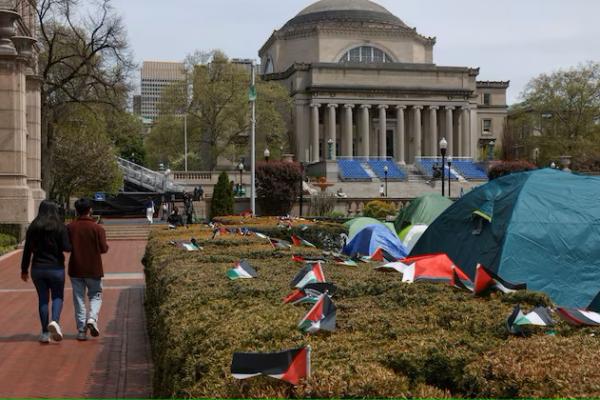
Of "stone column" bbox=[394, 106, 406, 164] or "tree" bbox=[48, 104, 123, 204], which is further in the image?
"stone column" bbox=[394, 106, 406, 164]

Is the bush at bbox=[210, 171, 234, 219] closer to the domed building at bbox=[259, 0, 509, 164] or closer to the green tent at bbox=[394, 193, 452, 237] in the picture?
the green tent at bbox=[394, 193, 452, 237]

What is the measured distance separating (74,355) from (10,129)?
20.2m

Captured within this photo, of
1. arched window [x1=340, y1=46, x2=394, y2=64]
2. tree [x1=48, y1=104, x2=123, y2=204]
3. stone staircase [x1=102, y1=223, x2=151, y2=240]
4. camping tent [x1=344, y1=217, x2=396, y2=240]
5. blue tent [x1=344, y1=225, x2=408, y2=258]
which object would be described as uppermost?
arched window [x1=340, y1=46, x2=394, y2=64]

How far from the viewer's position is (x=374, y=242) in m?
20.2

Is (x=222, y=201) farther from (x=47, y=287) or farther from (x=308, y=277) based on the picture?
(x=308, y=277)

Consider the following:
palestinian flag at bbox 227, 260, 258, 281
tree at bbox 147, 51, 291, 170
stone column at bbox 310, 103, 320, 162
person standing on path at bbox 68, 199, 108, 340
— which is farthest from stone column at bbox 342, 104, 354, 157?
palestinian flag at bbox 227, 260, 258, 281

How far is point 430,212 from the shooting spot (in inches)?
968

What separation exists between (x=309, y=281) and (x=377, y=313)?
190cm

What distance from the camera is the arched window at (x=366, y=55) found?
302ft

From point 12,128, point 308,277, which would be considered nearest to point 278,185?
point 12,128

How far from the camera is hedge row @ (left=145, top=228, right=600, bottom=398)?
418 centimetres

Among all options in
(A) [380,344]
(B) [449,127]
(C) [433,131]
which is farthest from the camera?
(B) [449,127]

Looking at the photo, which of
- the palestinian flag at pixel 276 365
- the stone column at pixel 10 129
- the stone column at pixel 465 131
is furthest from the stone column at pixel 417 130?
the palestinian flag at pixel 276 365

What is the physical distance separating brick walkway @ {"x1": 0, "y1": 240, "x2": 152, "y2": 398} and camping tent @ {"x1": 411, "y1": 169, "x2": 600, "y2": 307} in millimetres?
5957
